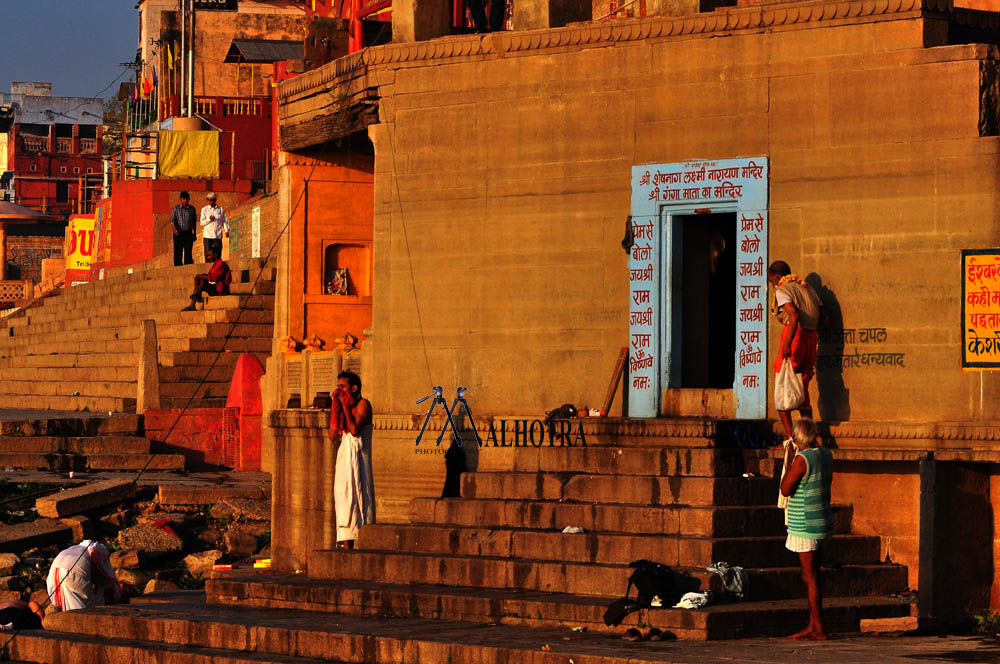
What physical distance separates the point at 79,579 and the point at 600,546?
14.7 ft

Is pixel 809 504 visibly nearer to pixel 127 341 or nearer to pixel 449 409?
pixel 449 409

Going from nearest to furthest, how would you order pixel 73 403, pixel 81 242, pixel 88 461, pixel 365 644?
1. pixel 365 644
2. pixel 88 461
3. pixel 73 403
4. pixel 81 242

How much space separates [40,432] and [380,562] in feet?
35.1

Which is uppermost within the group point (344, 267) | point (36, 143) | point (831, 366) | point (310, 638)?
point (36, 143)

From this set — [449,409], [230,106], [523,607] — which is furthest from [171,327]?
[230,106]

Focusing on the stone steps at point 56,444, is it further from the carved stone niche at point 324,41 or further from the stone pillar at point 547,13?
the stone pillar at point 547,13

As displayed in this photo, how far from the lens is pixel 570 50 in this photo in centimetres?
1363

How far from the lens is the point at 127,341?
26469mm

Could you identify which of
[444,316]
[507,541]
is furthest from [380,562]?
[444,316]

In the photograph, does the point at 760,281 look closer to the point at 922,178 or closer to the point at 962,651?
the point at 922,178

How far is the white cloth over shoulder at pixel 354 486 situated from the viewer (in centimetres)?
1325

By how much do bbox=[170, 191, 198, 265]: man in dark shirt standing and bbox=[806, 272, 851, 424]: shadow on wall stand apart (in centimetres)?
2040

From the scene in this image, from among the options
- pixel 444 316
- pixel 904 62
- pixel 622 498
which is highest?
pixel 904 62

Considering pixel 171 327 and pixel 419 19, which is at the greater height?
pixel 419 19
